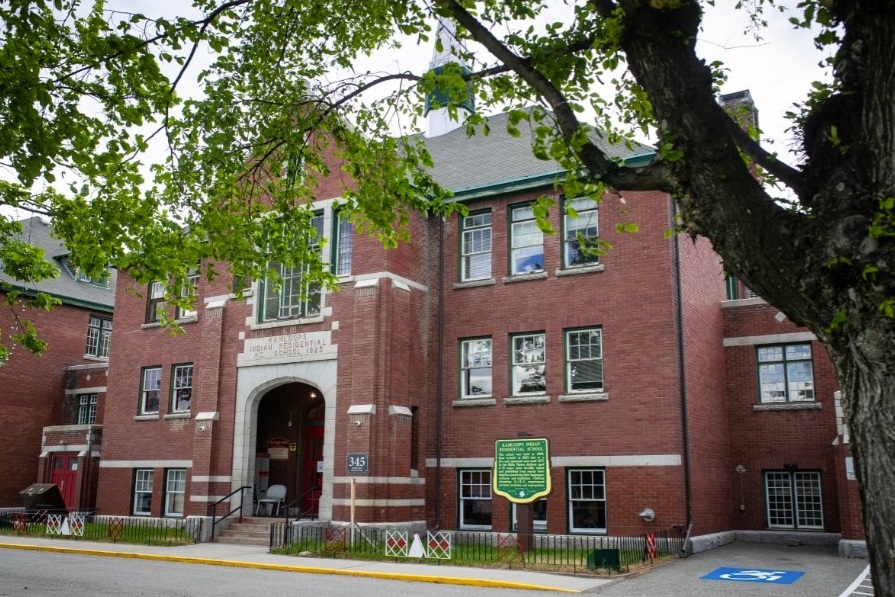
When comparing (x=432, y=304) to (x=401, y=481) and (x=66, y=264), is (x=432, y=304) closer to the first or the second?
(x=401, y=481)

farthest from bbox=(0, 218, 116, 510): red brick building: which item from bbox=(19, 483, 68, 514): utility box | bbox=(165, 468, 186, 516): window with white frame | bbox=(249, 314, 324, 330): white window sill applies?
bbox=(249, 314, 324, 330): white window sill

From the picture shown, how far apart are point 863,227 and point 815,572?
13677 millimetres

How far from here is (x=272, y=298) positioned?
24891 millimetres

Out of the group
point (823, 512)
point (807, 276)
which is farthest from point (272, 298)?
point (807, 276)

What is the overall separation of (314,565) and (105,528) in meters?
11.4

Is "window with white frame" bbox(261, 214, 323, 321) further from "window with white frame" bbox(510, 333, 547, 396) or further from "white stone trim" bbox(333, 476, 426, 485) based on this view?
"window with white frame" bbox(510, 333, 547, 396)

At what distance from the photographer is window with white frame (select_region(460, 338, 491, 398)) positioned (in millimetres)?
23141

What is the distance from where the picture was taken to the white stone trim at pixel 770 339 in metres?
22.7

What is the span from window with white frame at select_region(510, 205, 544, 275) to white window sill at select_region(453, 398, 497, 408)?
358 cm

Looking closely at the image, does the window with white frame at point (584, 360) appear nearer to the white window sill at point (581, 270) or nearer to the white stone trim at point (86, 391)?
the white window sill at point (581, 270)

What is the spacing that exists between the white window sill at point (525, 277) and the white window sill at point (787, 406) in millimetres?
7009

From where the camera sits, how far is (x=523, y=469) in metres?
18.0

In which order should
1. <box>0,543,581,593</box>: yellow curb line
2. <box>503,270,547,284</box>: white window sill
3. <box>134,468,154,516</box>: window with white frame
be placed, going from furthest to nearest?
<box>134,468,154,516</box>: window with white frame → <box>503,270,547,284</box>: white window sill → <box>0,543,581,593</box>: yellow curb line

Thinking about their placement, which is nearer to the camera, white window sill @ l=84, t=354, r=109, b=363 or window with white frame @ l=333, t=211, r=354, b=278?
window with white frame @ l=333, t=211, r=354, b=278
